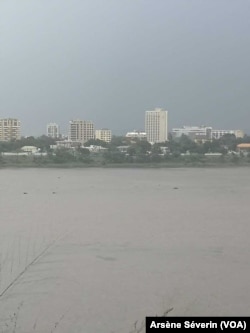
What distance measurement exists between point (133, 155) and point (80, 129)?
2.10 m

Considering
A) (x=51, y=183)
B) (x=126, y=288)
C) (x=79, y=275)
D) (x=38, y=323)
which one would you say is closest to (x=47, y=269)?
(x=79, y=275)

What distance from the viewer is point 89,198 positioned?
6492 mm

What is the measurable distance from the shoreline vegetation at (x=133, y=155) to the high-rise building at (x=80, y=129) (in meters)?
1.25

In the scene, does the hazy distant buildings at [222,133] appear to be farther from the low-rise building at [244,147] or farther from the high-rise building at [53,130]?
the high-rise building at [53,130]

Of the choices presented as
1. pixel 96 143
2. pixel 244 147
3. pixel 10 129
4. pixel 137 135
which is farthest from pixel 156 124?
pixel 10 129

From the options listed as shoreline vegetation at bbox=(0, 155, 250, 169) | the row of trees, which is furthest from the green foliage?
shoreline vegetation at bbox=(0, 155, 250, 169)

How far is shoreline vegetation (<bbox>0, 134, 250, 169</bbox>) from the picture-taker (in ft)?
30.1

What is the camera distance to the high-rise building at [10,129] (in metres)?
10.3

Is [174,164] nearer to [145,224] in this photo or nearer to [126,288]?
[145,224]

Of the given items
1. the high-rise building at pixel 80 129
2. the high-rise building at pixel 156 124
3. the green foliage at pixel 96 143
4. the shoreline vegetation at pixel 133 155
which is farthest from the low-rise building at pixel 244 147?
the high-rise building at pixel 80 129

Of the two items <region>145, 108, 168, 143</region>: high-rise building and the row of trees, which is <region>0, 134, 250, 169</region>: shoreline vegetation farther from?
<region>145, 108, 168, 143</region>: high-rise building

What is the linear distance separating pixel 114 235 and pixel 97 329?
2069 millimetres

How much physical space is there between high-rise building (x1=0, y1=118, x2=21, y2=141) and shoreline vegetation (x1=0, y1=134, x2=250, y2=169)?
59 centimetres

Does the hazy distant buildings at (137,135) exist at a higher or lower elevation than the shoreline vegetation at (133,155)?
higher
